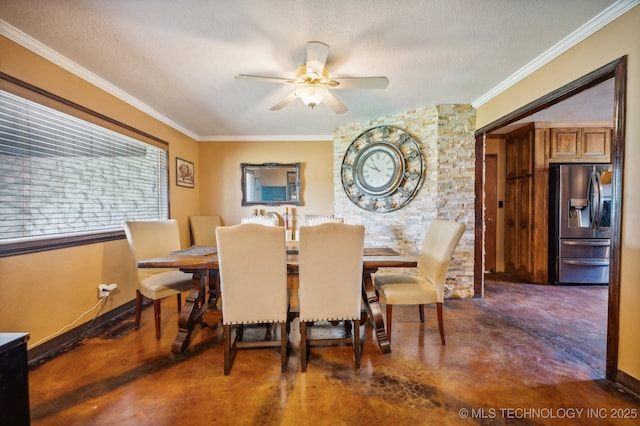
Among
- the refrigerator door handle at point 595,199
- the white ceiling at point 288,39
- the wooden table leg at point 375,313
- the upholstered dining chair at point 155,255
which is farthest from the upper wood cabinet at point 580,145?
the upholstered dining chair at point 155,255

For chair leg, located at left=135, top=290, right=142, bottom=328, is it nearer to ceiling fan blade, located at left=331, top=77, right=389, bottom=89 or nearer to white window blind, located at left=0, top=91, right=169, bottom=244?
white window blind, located at left=0, top=91, right=169, bottom=244

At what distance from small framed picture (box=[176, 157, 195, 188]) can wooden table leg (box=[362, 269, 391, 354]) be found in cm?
316

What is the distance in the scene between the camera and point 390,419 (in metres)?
1.37

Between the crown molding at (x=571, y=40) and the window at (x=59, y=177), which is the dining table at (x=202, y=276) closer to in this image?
the window at (x=59, y=177)

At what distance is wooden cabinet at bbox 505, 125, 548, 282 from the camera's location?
3.66 metres

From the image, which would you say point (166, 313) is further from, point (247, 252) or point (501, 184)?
point (501, 184)

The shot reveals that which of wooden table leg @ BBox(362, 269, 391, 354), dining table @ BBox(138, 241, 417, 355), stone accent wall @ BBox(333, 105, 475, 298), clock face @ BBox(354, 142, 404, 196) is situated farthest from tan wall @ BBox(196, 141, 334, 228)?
wooden table leg @ BBox(362, 269, 391, 354)

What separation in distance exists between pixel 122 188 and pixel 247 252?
210cm

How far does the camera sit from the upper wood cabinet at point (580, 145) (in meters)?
3.58

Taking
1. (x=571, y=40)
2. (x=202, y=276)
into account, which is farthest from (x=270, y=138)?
(x=571, y=40)

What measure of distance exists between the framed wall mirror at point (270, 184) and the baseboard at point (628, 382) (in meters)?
3.80

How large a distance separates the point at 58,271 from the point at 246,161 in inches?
113

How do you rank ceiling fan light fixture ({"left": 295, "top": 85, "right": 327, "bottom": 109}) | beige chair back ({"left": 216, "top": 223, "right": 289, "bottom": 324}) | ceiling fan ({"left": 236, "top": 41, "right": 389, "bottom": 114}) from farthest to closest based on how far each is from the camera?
ceiling fan light fixture ({"left": 295, "top": 85, "right": 327, "bottom": 109})
ceiling fan ({"left": 236, "top": 41, "right": 389, "bottom": 114})
beige chair back ({"left": 216, "top": 223, "right": 289, "bottom": 324})

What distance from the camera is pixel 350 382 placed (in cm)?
166
